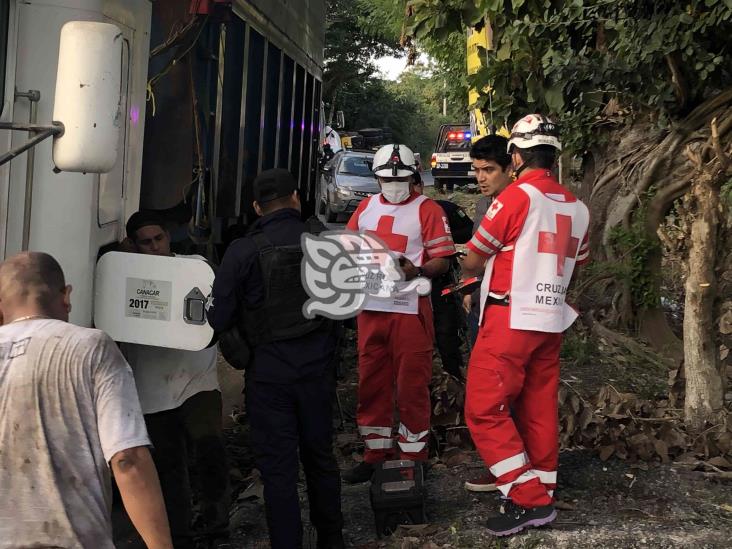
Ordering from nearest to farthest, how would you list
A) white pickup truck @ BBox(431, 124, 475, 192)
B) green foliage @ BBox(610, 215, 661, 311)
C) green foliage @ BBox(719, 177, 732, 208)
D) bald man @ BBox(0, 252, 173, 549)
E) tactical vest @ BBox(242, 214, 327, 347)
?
bald man @ BBox(0, 252, 173, 549) < tactical vest @ BBox(242, 214, 327, 347) < green foliage @ BBox(719, 177, 732, 208) < green foliage @ BBox(610, 215, 661, 311) < white pickup truck @ BBox(431, 124, 475, 192)

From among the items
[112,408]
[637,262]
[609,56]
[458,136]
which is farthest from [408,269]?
[458,136]

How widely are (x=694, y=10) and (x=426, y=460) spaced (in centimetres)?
372

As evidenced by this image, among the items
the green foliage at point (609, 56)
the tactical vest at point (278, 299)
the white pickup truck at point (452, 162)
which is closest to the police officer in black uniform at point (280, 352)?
the tactical vest at point (278, 299)

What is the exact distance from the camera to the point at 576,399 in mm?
5188

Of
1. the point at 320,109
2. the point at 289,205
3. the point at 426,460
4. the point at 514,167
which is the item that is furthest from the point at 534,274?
the point at 320,109

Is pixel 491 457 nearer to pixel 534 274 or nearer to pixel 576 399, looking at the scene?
pixel 534 274

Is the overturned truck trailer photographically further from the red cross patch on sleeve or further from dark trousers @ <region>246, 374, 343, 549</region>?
the red cross patch on sleeve

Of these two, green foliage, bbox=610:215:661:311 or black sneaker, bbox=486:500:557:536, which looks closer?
black sneaker, bbox=486:500:557:536

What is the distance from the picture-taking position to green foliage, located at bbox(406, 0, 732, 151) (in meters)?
6.80

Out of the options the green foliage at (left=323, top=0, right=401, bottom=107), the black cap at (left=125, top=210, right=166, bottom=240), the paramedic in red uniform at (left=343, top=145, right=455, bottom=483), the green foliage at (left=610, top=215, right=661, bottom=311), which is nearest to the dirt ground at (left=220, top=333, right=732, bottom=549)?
the paramedic in red uniform at (left=343, top=145, right=455, bottom=483)

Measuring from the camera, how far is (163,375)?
4027 millimetres

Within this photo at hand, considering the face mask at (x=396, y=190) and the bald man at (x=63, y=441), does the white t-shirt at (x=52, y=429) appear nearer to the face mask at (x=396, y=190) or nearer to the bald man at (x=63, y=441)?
the bald man at (x=63, y=441)

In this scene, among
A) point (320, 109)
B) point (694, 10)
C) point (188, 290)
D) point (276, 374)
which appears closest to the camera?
point (188, 290)

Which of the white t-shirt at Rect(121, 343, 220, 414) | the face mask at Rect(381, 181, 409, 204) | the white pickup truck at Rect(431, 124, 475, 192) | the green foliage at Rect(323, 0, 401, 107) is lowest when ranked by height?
the white t-shirt at Rect(121, 343, 220, 414)
